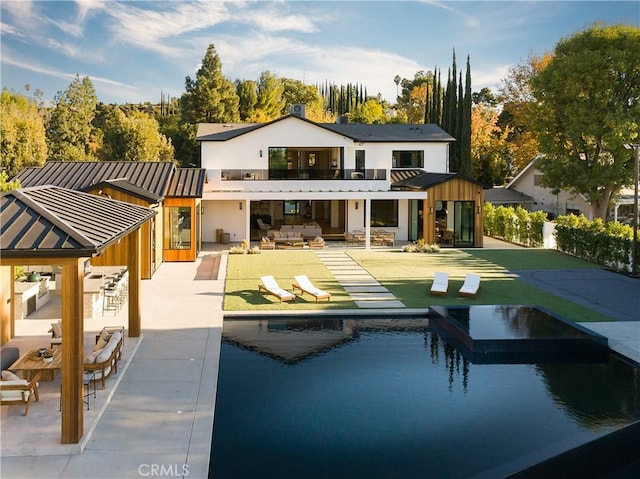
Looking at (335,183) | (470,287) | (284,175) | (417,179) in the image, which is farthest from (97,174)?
(470,287)

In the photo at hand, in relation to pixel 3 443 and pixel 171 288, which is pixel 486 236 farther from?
pixel 3 443

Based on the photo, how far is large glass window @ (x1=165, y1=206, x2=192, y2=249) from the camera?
26188 mm

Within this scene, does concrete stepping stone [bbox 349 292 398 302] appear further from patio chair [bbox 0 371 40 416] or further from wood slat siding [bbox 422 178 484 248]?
wood slat siding [bbox 422 178 484 248]

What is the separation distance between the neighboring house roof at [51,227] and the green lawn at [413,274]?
7.39 m

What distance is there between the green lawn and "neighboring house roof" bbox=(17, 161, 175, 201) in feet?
15.3

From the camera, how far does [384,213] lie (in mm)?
35062

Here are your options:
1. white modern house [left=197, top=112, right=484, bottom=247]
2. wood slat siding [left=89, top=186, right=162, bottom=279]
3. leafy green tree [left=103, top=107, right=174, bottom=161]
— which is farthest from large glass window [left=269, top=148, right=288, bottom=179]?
leafy green tree [left=103, top=107, right=174, bottom=161]

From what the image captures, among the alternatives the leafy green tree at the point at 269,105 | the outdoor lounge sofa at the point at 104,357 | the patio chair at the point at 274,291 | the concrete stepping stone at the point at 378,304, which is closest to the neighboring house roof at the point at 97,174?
the patio chair at the point at 274,291

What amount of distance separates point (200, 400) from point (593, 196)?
30416 mm

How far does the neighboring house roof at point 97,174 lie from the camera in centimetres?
2625

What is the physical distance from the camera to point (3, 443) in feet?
27.6

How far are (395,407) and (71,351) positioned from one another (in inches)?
200

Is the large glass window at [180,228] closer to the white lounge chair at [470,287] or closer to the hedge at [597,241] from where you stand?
the white lounge chair at [470,287]

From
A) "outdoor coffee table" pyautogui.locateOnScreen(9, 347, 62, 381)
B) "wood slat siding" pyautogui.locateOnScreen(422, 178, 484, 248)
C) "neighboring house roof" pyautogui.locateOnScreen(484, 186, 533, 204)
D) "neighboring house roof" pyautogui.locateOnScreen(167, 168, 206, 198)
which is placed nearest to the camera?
"outdoor coffee table" pyautogui.locateOnScreen(9, 347, 62, 381)
